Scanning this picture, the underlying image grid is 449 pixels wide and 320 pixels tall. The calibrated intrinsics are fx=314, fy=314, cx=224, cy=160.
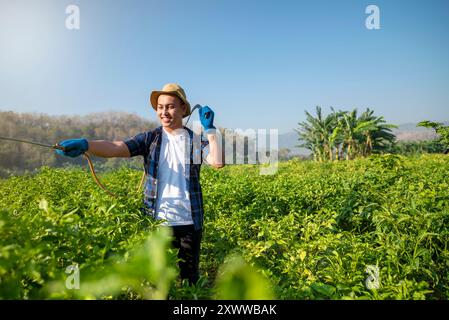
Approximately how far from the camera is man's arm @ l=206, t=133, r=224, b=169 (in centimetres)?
250

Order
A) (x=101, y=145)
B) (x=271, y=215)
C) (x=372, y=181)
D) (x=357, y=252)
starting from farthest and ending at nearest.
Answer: (x=372, y=181) → (x=271, y=215) → (x=101, y=145) → (x=357, y=252)

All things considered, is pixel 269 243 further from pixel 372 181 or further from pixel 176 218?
pixel 372 181

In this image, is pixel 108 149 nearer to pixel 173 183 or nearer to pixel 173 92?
pixel 173 183

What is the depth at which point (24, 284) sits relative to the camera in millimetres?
1011

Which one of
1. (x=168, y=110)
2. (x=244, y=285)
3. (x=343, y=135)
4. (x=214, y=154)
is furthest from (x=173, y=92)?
(x=343, y=135)

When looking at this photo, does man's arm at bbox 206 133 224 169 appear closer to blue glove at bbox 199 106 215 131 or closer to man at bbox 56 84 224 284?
man at bbox 56 84 224 284

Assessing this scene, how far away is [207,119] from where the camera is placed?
265 centimetres

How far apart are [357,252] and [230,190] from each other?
2543 millimetres

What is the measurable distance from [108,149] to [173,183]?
551mm

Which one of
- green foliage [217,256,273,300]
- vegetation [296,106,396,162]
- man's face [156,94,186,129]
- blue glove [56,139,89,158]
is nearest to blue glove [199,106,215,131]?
man's face [156,94,186,129]

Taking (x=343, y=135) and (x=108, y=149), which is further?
(x=343, y=135)

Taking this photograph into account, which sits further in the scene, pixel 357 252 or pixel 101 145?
pixel 101 145

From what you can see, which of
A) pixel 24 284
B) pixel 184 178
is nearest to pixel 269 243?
pixel 184 178

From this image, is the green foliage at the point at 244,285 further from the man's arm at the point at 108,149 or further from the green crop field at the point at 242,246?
the man's arm at the point at 108,149
